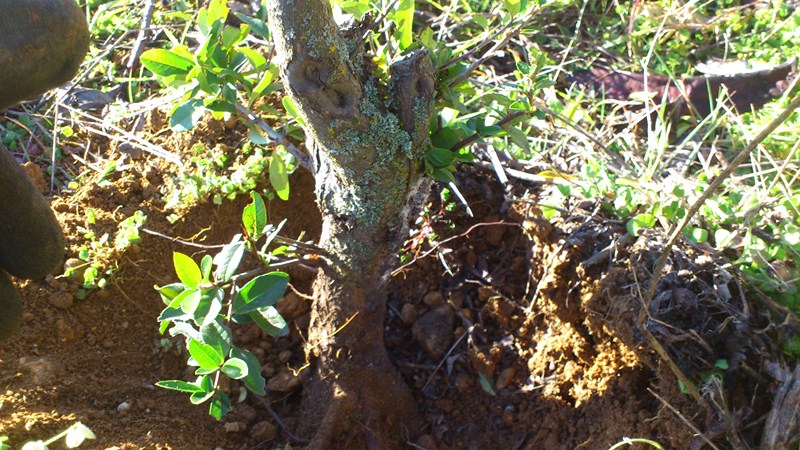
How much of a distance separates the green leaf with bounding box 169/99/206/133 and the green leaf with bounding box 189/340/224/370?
0.45 meters

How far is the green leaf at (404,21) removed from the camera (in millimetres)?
1552

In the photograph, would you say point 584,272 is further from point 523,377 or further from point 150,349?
point 150,349

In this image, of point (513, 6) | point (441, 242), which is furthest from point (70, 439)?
point (513, 6)

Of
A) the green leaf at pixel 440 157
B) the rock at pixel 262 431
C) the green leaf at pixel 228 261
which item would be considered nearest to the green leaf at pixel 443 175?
the green leaf at pixel 440 157

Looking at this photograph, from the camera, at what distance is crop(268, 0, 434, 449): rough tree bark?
4.64ft

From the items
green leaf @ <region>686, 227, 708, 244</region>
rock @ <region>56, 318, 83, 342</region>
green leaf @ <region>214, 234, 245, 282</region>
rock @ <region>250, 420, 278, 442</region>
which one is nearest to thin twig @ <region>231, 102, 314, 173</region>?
green leaf @ <region>214, 234, 245, 282</region>

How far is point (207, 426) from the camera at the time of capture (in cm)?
185

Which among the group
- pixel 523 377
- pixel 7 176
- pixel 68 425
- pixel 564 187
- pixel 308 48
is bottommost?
pixel 523 377

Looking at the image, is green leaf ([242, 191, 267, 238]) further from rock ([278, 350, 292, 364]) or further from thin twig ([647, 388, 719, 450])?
thin twig ([647, 388, 719, 450])

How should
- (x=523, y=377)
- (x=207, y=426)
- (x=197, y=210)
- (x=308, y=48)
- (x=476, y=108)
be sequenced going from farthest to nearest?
1. (x=476, y=108)
2. (x=197, y=210)
3. (x=523, y=377)
4. (x=207, y=426)
5. (x=308, y=48)

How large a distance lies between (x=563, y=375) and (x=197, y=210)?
1118 millimetres

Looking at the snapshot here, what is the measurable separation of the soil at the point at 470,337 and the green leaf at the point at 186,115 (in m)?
0.64

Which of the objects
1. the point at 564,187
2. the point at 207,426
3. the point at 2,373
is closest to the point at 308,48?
the point at 564,187

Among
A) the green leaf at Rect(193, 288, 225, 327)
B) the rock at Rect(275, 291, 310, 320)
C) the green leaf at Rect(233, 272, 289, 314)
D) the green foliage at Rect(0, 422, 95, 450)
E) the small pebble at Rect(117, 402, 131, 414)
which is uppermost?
the green leaf at Rect(193, 288, 225, 327)
